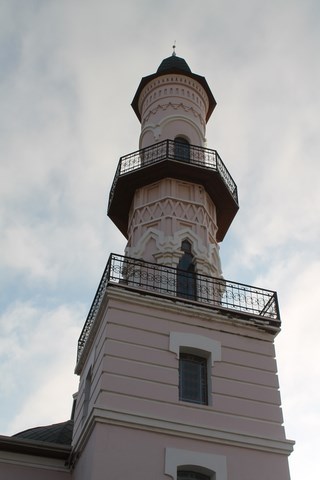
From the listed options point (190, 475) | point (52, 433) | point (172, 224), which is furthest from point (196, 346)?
point (52, 433)

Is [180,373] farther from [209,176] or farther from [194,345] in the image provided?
[209,176]

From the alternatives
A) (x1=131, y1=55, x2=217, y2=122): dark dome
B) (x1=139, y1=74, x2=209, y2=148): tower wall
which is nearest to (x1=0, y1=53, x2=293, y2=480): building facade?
(x1=139, y1=74, x2=209, y2=148): tower wall

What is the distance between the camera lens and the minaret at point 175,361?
495 inches

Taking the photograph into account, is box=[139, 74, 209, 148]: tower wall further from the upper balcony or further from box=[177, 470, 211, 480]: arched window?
box=[177, 470, 211, 480]: arched window

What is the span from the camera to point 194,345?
1438 cm

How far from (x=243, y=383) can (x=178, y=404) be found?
6.04 feet

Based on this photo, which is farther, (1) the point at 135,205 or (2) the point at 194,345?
(1) the point at 135,205

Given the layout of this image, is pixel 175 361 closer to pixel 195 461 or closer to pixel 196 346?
pixel 196 346

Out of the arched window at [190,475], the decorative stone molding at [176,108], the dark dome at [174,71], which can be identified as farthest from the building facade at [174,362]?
the dark dome at [174,71]

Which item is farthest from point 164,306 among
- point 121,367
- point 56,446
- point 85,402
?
point 56,446

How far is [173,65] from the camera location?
78.2 ft

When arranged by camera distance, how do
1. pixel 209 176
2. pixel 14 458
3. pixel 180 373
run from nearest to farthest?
pixel 180 373, pixel 14 458, pixel 209 176

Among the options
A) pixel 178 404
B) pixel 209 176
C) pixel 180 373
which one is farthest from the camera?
pixel 209 176

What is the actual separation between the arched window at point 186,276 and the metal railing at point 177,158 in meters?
3.05
